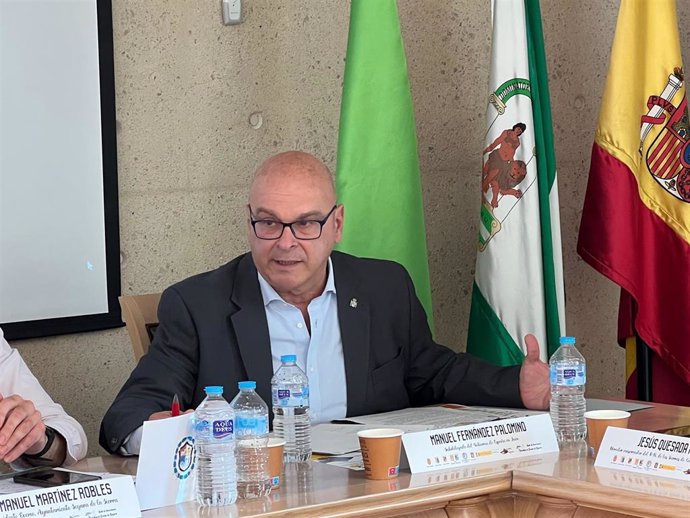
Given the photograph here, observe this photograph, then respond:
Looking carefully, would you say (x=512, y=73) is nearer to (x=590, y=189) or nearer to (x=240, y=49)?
(x=590, y=189)

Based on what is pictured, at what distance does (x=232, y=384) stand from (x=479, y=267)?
122 cm

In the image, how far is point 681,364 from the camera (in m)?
3.50

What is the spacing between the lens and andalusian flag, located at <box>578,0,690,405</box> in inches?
138

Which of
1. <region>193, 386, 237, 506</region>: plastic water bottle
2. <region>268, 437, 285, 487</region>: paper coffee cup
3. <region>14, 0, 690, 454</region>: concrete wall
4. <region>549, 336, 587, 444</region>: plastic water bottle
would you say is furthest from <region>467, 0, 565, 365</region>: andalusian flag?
<region>193, 386, 237, 506</region>: plastic water bottle

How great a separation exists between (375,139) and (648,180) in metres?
0.88

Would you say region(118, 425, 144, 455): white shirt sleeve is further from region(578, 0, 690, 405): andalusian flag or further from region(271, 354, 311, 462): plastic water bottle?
region(578, 0, 690, 405): andalusian flag

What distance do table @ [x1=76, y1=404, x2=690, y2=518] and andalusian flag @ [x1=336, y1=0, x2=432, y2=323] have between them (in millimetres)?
1439

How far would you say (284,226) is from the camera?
2678 mm

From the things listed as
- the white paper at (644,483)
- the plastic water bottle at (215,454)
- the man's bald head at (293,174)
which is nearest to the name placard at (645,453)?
the white paper at (644,483)

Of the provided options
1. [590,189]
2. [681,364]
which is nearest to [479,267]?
[590,189]

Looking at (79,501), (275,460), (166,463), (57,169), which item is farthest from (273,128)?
(79,501)

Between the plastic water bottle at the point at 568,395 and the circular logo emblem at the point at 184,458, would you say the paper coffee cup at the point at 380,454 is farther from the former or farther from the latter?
the plastic water bottle at the point at 568,395

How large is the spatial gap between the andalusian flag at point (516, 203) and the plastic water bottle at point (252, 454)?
1764mm

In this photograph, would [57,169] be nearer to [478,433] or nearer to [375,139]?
[375,139]
